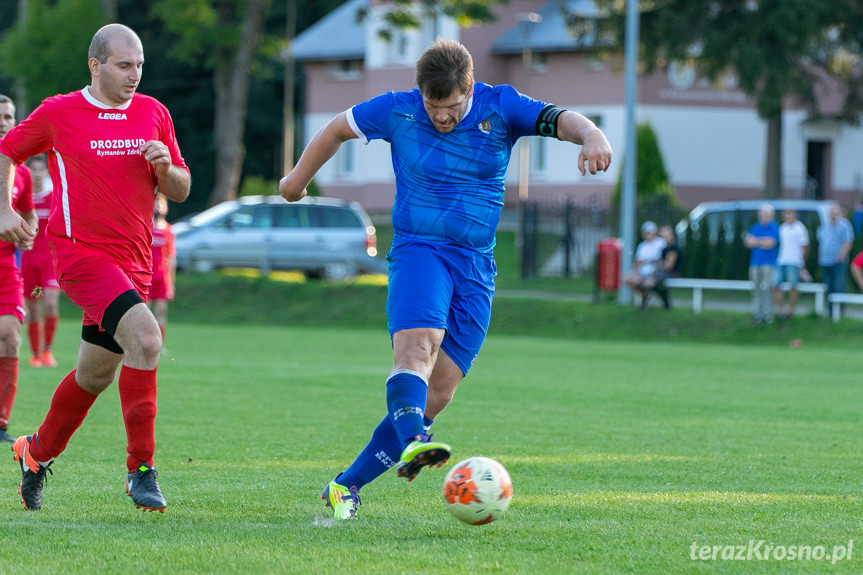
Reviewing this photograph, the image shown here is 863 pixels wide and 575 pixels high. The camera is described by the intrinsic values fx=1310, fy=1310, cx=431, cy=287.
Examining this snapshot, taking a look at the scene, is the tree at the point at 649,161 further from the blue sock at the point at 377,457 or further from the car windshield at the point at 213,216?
the blue sock at the point at 377,457

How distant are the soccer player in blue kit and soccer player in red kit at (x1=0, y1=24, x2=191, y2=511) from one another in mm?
751

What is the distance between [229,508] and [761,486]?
9.47 feet

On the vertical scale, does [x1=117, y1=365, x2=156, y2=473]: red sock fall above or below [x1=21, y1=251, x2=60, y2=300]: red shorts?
below

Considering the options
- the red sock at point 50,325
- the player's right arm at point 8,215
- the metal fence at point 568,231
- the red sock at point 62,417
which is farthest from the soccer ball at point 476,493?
the metal fence at point 568,231

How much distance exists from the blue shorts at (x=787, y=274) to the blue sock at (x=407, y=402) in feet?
58.9

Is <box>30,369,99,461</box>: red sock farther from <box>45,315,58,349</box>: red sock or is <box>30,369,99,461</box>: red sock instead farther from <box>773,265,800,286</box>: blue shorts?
<box>773,265,800,286</box>: blue shorts

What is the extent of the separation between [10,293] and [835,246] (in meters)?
16.9

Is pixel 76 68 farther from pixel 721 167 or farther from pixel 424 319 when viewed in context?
pixel 424 319

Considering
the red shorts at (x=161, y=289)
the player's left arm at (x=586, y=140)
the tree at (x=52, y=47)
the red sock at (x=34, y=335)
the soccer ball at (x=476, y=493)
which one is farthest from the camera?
the tree at (x=52, y=47)

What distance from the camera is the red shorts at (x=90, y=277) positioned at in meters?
5.86

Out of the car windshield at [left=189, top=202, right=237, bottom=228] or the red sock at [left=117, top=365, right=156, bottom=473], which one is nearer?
the red sock at [left=117, top=365, right=156, bottom=473]

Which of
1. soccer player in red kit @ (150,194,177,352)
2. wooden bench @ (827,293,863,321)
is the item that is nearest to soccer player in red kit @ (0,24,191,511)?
soccer player in red kit @ (150,194,177,352)

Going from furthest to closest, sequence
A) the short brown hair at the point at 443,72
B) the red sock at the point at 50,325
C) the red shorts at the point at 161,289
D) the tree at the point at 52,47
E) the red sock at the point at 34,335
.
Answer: the tree at the point at 52,47
the red shorts at the point at 161,289
the red sock at the point at 50,325
the red sock at the point at 34,335
the short brown hair at the point at 443,72

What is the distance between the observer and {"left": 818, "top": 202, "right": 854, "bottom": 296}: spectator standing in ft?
73.7
